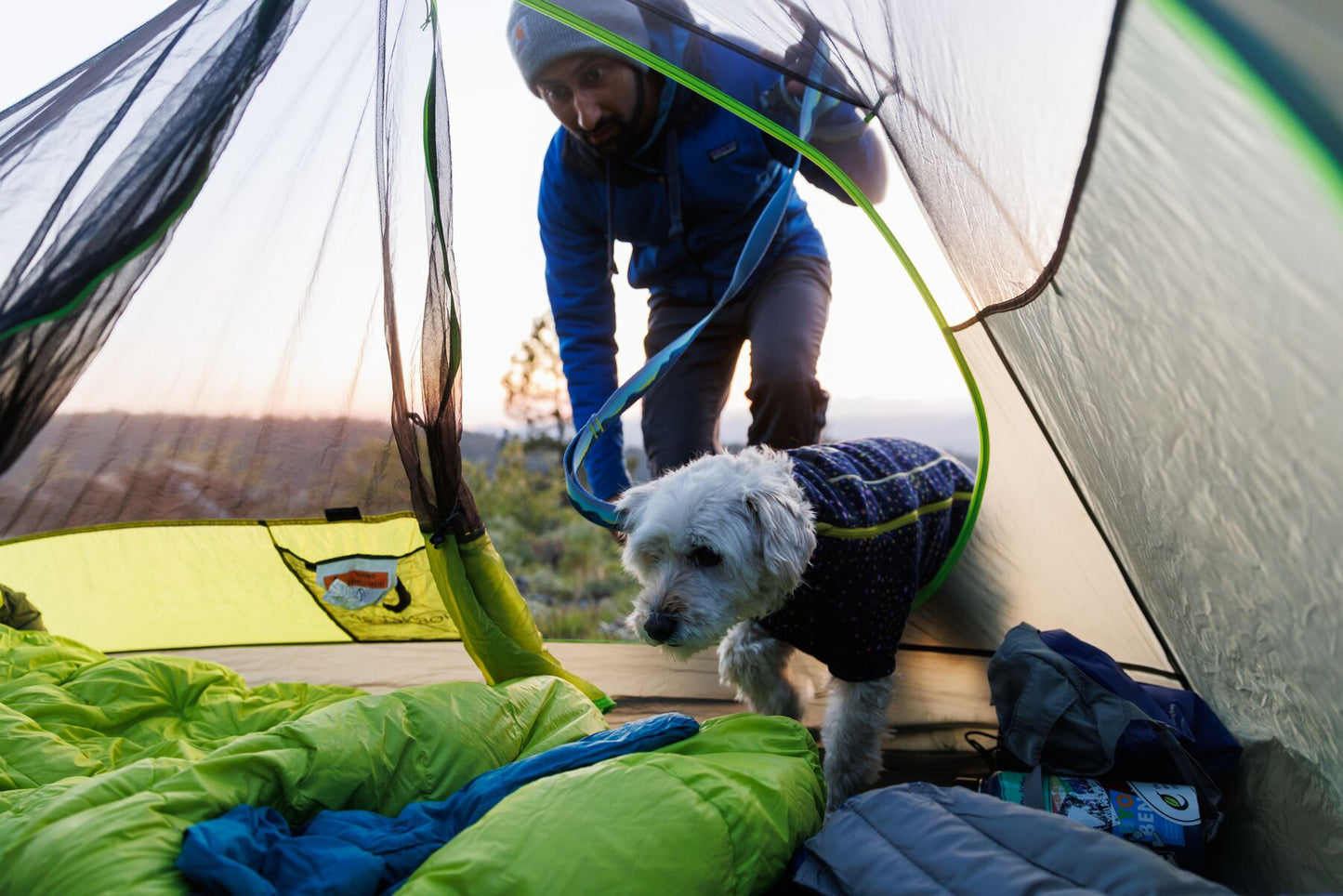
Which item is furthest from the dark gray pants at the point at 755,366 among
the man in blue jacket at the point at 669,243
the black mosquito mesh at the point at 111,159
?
A: the black mosquito mesh at the point at 111,159

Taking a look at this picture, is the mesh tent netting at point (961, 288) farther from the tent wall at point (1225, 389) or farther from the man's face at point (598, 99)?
the man's face at point (598, 99)

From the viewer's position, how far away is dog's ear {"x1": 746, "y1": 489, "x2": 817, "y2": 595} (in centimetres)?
191

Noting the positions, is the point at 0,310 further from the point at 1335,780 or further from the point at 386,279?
the point at 1335,780

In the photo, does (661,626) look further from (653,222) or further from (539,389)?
(539,389)

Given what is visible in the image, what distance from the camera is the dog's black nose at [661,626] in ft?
6.49

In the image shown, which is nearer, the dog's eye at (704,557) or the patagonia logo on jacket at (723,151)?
the dog's eye at (704,557)

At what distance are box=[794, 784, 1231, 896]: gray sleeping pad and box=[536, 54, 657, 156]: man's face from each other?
176cm

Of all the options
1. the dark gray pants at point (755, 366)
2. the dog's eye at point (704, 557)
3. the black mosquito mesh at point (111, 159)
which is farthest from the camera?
the dark gray pants at point (755, 366)

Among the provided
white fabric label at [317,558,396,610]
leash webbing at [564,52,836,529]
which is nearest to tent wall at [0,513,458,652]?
white fabric label at [317,558,396,610]

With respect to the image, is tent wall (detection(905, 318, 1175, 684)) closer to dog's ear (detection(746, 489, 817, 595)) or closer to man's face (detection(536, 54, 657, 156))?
dog's ear (detection(746, 489, 817, 595))

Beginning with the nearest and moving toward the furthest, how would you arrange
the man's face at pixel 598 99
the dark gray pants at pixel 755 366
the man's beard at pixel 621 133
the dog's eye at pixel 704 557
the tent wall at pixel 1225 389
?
the tent wall at pixel 1225 389, the dog's eye at pixel 704 557, the man's face at pixel 598 99, the man's beard at pixel 621 133, the dark gray pants at pixel 755 366

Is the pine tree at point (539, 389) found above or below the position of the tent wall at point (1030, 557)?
below

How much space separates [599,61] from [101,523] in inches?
72.1

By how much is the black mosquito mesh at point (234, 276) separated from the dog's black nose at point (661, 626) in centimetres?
57
